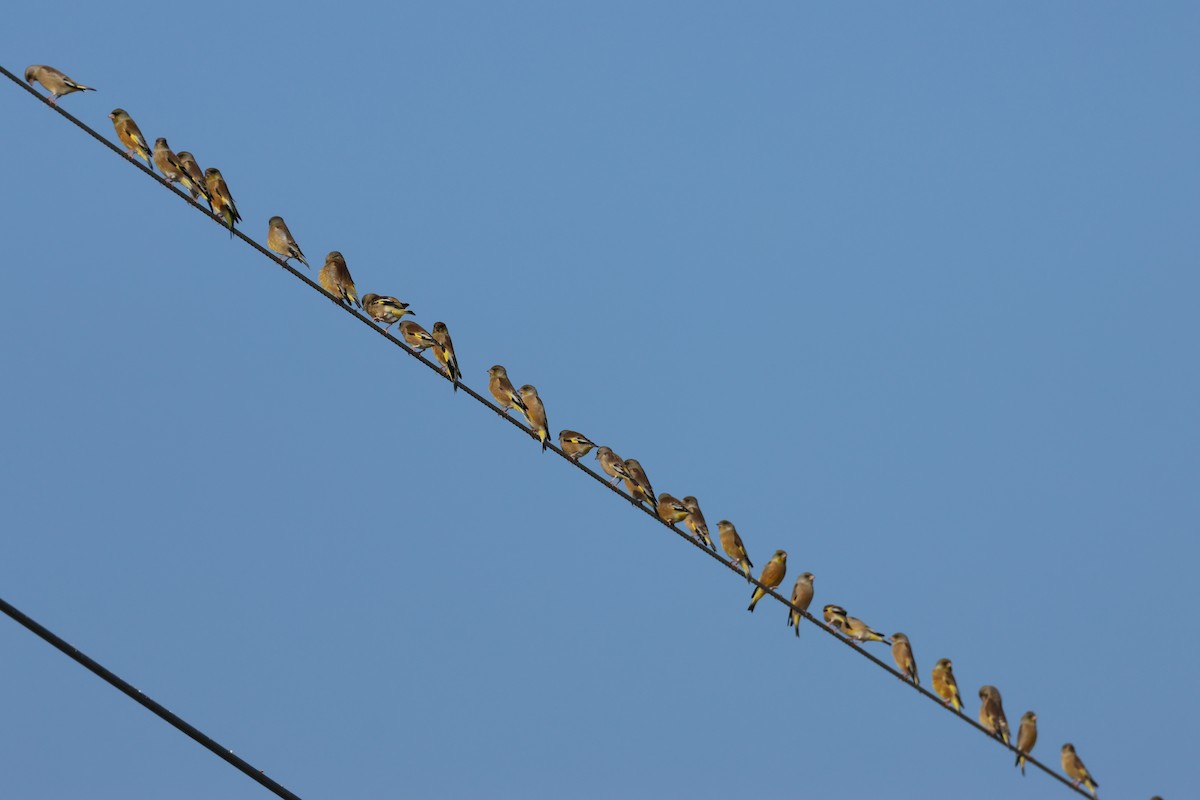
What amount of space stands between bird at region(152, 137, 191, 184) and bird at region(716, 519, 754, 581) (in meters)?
6.62

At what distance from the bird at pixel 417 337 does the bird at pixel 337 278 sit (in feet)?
2.56

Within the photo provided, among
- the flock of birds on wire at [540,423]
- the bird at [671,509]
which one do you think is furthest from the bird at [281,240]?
the bird at [671,509]

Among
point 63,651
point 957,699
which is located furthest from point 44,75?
point 63,651

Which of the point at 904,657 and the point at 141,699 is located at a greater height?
the point at 904,657

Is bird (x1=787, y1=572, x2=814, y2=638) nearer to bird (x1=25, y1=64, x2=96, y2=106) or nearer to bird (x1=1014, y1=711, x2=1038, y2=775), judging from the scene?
bird (x1=1014, y1=711, x2=1038, y2=775)

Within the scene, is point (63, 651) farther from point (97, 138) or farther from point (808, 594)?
point (808, 594)

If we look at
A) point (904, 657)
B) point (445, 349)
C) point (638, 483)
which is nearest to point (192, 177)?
point (445, 349)

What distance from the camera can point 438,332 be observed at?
20.0m

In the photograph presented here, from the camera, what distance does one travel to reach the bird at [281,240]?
21.0 meters

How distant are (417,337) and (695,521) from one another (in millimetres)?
3423

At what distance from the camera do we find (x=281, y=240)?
68.8 feet

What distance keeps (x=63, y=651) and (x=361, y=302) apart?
14.2m

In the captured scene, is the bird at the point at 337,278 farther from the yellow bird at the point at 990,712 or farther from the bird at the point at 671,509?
the yellow bird at the point at 990,712

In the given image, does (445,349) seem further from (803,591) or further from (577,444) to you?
(803,591)
